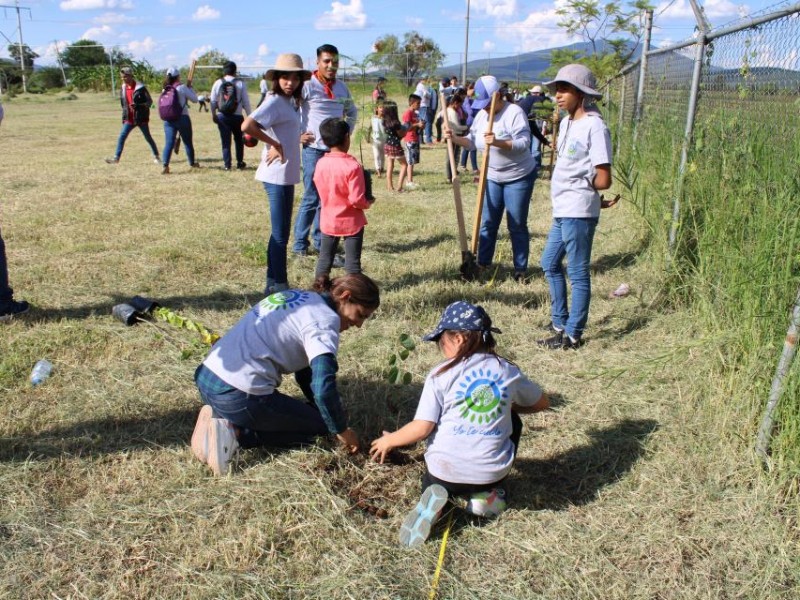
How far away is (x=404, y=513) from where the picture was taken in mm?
2844

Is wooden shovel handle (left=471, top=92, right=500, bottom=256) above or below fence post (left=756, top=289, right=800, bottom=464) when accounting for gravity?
above

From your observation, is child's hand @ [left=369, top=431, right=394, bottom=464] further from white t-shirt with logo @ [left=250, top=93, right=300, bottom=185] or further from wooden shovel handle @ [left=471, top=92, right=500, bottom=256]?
wooden shovel handle @ [left=471, top=92, right=500, bottom=256]

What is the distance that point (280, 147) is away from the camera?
5129mm

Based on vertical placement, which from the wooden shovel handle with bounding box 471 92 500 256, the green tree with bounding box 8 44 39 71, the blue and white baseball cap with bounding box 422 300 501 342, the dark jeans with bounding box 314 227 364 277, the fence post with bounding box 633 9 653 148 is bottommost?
the dark jeans with bounding box 314 227 364 277

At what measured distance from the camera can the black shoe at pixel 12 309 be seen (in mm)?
4832

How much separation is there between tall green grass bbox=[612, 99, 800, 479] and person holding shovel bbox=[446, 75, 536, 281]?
1.28 metres

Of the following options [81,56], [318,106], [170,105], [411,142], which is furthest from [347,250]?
[81,56]

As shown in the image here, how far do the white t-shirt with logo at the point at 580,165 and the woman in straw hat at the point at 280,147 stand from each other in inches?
83.2

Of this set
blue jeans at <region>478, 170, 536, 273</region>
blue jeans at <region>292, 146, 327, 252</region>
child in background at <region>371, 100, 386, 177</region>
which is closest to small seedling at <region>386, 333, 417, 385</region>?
blue jeans at <region>478, 170, 536, 273</region>

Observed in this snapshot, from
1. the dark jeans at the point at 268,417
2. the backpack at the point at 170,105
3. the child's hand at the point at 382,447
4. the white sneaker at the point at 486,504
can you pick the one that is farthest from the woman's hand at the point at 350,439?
the backpack at the point at 170,105

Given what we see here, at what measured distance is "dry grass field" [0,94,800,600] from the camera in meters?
2.44

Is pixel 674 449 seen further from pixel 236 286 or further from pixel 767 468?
pixel 236 286

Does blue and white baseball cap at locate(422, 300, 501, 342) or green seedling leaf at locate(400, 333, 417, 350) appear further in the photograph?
green seedling leaf at locate(400, 333, 417, 350)

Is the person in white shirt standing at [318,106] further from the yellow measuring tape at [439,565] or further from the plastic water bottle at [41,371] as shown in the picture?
the yellow measuring tape at [439,565]
